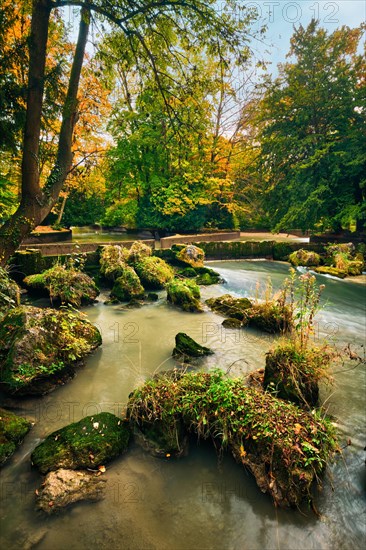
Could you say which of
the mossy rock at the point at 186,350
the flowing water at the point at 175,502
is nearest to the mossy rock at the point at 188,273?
the mossy rock at the point at 186,350

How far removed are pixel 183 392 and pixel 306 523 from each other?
5.69 feet

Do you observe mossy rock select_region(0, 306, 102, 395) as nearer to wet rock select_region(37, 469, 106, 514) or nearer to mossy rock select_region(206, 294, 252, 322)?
wet rock select_region(37, 469, 106, 514)

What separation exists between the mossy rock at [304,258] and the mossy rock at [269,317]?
10230 millimetres

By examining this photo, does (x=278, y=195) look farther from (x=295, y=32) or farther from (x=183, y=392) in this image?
(x=183, y=392)

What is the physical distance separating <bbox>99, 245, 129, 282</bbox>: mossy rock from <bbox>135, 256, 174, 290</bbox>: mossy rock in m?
0.66

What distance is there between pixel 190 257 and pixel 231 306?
5.99 meters

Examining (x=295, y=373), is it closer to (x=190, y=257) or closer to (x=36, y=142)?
(x=36, y=142)

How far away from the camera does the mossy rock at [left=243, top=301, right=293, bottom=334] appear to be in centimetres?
647

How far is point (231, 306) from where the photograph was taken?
26.3 ft

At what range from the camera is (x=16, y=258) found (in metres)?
9.27

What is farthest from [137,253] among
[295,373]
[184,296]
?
[295,373]

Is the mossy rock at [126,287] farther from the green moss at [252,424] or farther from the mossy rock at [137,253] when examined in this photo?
the green moss at [252,424]

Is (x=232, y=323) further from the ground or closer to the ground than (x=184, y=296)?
closer to the ground

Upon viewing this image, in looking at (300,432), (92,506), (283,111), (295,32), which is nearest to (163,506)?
(92,506)
